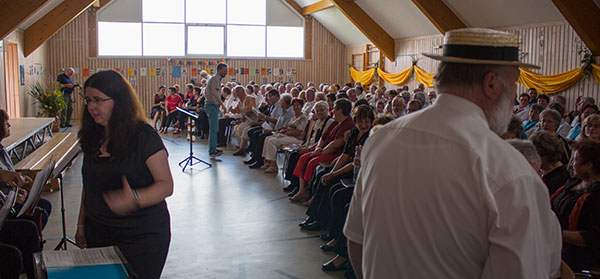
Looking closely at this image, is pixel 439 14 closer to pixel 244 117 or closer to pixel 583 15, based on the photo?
pixel 583 15

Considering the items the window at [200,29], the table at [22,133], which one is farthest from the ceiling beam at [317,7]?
the table at [22,133]

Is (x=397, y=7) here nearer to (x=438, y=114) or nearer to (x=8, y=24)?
(x=8, y=24)

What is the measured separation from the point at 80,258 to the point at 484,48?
1433 mm

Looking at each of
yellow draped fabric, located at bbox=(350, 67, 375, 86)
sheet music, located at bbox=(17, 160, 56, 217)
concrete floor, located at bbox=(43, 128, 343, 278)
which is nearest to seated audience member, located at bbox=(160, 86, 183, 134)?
concrete floor, located at bbox=(43, 128, 343, 278)

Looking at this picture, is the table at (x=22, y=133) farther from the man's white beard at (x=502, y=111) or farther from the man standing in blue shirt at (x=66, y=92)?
the man's white beard at (x=502, y=111)

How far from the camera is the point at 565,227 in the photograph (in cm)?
289

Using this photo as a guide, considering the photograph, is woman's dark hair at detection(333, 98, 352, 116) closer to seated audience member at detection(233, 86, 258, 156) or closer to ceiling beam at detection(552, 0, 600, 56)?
seated audience member at detection(233, 86, 258, 156)

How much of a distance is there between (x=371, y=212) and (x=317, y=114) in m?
5.10

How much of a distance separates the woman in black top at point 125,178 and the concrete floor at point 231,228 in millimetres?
1660

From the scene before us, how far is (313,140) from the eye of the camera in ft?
21.4

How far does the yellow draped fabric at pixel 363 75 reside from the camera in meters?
15.9

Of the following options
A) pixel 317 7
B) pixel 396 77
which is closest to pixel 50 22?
pixel 317 7

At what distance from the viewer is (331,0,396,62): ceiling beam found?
45.4ft

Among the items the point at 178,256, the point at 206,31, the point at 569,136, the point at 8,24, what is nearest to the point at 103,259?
the point at 178,256
